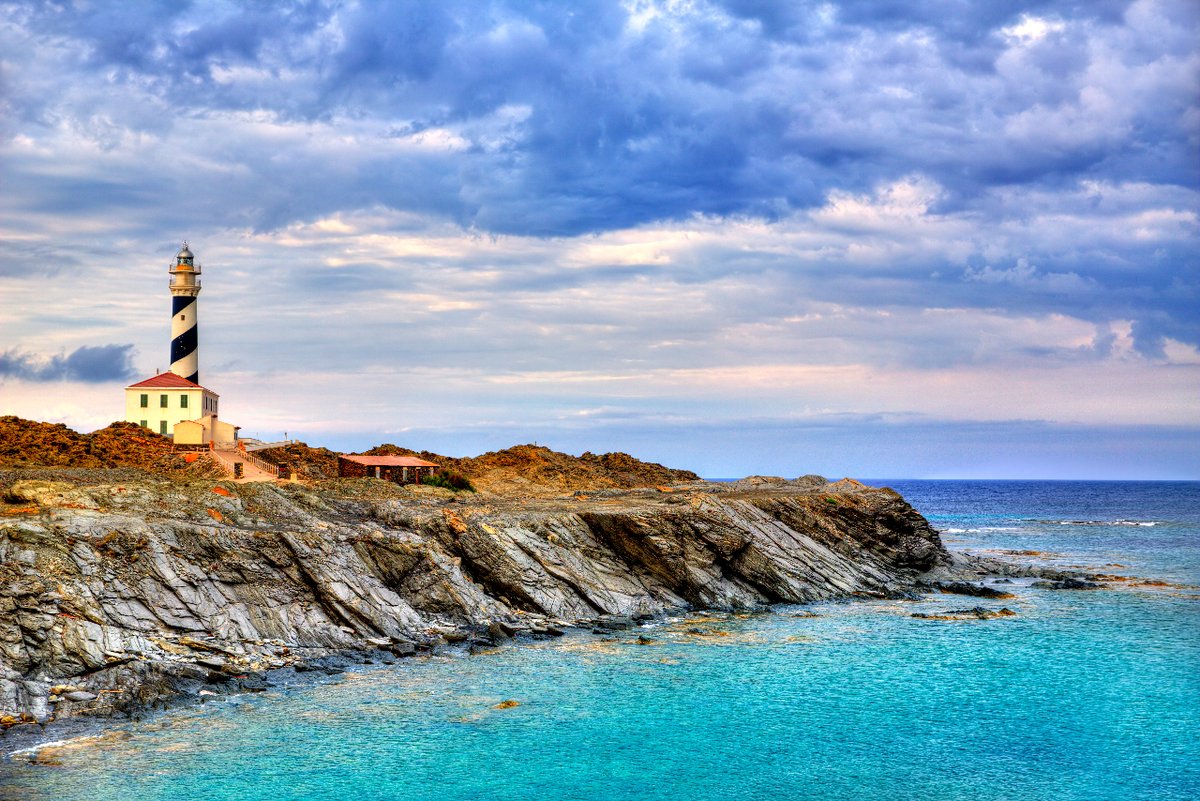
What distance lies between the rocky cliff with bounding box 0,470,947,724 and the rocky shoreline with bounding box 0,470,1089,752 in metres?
0.09

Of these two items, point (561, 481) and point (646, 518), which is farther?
point (561, 481)

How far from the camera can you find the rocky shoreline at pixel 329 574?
32856mm

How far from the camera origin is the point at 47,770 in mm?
25281

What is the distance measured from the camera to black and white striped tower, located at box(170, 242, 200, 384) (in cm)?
8262

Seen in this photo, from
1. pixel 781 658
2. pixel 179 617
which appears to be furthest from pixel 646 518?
pixel 179 617

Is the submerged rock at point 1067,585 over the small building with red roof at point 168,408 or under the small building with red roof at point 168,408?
under

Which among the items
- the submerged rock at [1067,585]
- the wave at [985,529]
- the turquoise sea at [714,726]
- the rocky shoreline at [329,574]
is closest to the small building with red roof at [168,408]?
the rocky shoreline at [329,574]

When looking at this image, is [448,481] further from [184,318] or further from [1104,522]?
[1104,522]

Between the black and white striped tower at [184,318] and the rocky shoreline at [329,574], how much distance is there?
27117mm

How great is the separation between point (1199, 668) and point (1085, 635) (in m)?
7.25

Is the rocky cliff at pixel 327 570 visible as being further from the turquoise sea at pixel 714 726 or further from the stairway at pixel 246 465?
the stairway at pixel 246 465

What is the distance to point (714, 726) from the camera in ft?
104

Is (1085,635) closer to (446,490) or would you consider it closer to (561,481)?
(446,490)

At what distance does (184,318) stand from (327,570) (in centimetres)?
4933
